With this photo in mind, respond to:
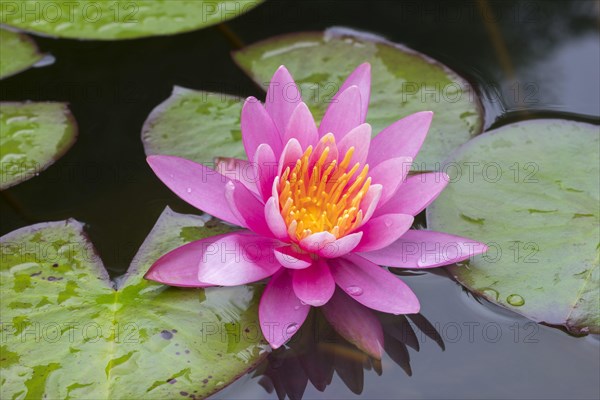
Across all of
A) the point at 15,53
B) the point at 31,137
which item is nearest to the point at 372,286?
the point at 31,137

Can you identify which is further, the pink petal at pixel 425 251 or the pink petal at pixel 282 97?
the pink petal at pixel 282 97

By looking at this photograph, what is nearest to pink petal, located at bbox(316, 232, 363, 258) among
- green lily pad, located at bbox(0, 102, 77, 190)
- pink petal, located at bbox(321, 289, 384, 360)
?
pink petal, located at bbox(321, 289, 384, 360)

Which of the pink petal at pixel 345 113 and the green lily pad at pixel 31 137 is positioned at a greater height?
the pink petal at pixel 345 113

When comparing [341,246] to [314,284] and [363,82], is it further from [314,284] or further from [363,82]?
[363,82]

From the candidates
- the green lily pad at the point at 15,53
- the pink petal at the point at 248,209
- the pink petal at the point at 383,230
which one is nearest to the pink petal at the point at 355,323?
the pink petal at the point at 383,230

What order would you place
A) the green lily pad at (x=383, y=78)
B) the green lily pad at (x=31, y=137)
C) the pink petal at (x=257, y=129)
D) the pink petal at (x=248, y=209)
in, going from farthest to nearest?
the green lily pad at (x=383, y=78)
the green lily pad at (x=31, y=137)
the pink petal at (x=257, y=129)
the pink petal at (x=248, y=209)

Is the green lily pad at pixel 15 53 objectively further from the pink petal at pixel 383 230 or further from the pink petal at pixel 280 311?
A: the pink petal at pixel 383 230

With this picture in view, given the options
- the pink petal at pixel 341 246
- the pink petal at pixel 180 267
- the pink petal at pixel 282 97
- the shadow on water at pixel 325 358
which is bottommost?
the shadow on water at pixel 325 358

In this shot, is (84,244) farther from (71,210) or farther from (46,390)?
(46,390)
